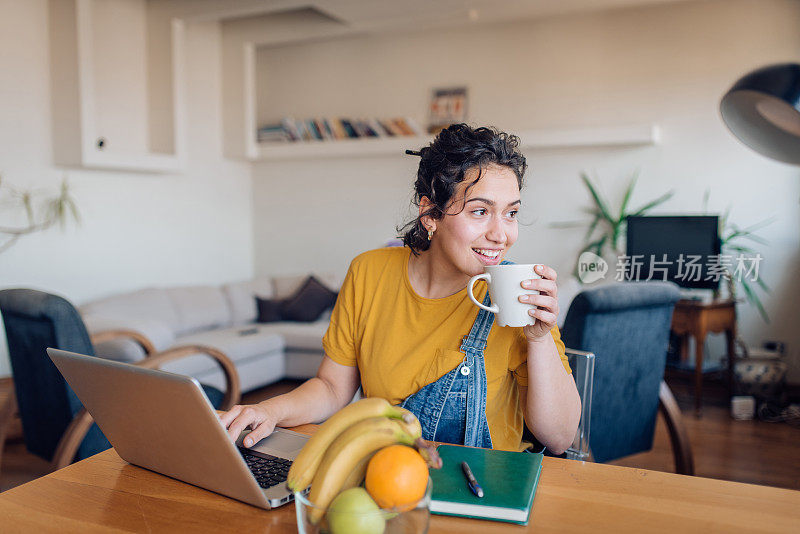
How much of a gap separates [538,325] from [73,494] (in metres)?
0.77

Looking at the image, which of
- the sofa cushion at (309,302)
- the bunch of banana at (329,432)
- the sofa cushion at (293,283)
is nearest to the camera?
the bunch of banana at (329,432)

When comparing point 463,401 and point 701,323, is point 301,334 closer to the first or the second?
point 701,323

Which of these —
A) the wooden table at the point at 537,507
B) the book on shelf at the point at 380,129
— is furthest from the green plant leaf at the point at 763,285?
the wooden table at the point at 537,507

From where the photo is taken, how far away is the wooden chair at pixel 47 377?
2.03 m

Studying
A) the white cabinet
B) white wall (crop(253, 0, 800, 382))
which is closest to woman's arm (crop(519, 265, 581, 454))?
white wall (crop(253, 0, 800, 382))

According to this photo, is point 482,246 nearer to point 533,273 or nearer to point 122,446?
point 533,273

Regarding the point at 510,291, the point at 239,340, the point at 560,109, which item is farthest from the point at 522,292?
the point at 560,109

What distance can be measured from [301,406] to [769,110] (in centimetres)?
103

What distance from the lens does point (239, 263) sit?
231 inches

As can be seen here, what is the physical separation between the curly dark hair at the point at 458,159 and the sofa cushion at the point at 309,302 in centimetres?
346

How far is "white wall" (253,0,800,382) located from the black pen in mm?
3597

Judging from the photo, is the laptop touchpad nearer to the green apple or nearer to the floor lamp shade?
the green apple

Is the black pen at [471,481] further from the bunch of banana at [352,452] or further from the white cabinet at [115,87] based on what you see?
the white cabinet at [115,87]

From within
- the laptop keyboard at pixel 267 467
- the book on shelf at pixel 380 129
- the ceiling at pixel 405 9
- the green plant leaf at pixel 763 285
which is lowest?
the green plant leaf at pixel 763 285
